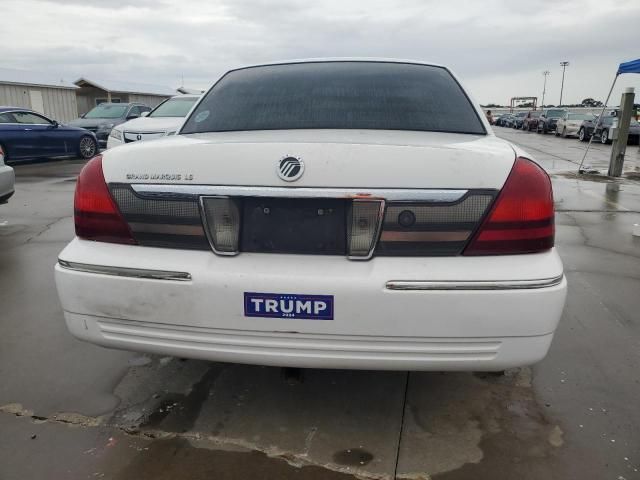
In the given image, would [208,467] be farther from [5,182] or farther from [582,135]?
Answer: [582,135]

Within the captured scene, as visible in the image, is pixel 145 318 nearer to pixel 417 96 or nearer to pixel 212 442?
pixel 212 442

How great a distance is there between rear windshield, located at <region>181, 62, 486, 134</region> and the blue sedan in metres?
11.3

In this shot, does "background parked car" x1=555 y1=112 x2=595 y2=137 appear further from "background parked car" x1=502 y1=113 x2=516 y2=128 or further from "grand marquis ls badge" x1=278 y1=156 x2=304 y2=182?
"grand marquis ls badge" x1=278 y1=156 x2=304 y2=182

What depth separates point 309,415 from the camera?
8.28 feet

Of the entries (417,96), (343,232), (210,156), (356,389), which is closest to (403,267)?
(343,232)

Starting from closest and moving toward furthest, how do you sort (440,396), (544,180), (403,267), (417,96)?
(403,267) < (544,180) < (440,396) < (417,96)

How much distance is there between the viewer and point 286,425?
2.45 m

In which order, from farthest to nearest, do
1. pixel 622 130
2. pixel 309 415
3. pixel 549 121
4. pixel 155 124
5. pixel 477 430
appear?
pixel 549 121 < pixel 622 130 < pixel 155 124 < pixel 309 415 < pixel 477 430

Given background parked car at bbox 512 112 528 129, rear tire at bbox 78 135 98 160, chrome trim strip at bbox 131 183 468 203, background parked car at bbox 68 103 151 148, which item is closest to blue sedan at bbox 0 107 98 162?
rear tire at bbox 78 135 98 160

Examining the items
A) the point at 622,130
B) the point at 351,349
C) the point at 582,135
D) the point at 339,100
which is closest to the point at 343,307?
the point at 351,349

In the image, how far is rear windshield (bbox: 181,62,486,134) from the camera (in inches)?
108

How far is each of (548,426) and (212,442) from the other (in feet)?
4.82

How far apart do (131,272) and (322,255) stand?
735 millimetres

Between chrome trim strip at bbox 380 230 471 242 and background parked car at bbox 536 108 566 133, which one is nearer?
chrome trim strip at bbox 380 230 471 242
